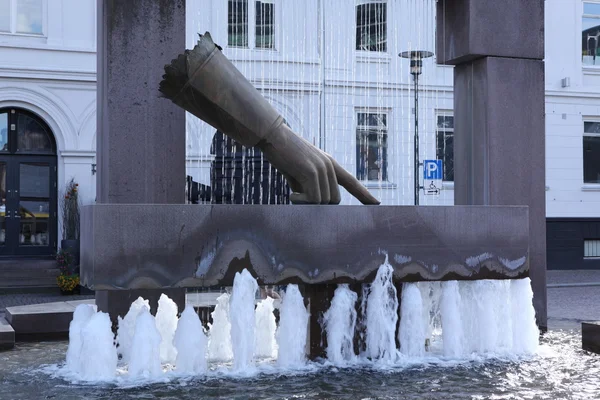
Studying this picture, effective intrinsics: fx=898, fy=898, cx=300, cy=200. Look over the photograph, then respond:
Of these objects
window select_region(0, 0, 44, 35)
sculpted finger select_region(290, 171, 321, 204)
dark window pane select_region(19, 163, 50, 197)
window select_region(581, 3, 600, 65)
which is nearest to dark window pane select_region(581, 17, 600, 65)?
window select_region(581, 3, 600, 65)

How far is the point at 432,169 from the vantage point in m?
18.0

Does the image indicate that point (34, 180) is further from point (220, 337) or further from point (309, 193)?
point (309, 193)

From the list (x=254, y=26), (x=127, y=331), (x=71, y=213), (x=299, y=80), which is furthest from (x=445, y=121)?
(x=127, y=331)

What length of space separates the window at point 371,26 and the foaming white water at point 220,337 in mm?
Result: 12305

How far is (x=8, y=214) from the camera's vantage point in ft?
68.6

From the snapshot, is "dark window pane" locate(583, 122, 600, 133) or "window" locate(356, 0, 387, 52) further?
"dark window pane" locate(583, 122, 600, 133)

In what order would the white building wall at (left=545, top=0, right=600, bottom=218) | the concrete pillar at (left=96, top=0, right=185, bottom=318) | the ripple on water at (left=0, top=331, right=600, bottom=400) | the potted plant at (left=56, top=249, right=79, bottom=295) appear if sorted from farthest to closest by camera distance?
the white building wall at (left=545, top=0, right=600, bottom=218) < the potted plant at (left=56, top=249, right=79, bottom=295) < the concrete pillar at (left=96, top=0, right=185, bottom=318) < the ripple on water at (left=0, top=331, right=600, bottom=400)

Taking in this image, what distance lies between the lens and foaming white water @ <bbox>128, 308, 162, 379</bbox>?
6598 mm

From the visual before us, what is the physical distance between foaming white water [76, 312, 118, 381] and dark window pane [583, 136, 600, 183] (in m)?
20.7

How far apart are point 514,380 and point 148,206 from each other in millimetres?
2971

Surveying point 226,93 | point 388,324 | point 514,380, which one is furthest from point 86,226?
point 514,380

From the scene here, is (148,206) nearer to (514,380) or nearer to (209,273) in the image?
(209,273)

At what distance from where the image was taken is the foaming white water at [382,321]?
7438mm

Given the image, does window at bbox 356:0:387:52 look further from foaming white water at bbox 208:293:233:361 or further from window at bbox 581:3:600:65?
foaming white water at bbox 208:293:233:361
